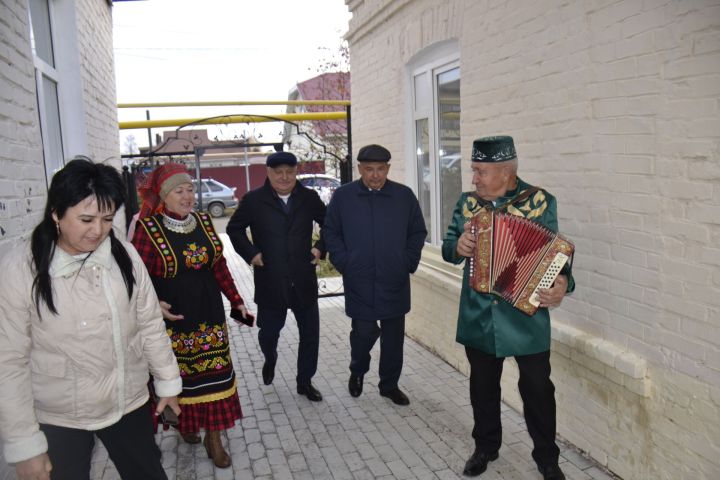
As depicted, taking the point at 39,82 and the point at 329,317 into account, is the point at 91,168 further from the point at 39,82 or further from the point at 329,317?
the point at 329,317

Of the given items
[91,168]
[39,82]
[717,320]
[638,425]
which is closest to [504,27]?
[717,320]

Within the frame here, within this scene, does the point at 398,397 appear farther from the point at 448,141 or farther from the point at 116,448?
the point at 116,448

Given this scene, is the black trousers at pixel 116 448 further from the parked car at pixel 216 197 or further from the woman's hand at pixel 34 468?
the parked car at pixel 216 197

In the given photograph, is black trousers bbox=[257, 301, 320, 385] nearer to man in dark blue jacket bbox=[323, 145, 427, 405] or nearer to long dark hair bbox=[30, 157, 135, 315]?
man in dark blue jacket bbox=[323, 145, 427, 405]

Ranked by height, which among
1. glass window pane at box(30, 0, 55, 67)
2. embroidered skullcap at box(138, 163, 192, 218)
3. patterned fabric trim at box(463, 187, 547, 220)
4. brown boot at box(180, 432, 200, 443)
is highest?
glass window pane at box(30, 0, 55, 67)

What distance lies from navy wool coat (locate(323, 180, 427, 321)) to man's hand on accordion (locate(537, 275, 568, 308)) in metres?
1.53

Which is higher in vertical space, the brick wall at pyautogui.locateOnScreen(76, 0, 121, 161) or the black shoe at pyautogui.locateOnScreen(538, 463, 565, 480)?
the brick wall at pyautogui.locateOnScreen(76, 0, 121, 161)

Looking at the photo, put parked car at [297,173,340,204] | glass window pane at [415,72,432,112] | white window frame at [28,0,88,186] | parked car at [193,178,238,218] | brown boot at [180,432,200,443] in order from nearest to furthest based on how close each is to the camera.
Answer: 1. brown boot at [180,432,200,443]
2. white window frame at [28,0,88,186]
3. glass window pane at [415,72,432,112]
4. parked car at [297,173,340,204]
5. parked car at [193,178,238,218]

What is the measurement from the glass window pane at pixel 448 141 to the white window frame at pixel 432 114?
38 millimetres

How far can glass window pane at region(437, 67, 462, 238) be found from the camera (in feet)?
17.0

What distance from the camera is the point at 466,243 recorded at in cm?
316

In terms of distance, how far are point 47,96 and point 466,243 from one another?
3467 mm

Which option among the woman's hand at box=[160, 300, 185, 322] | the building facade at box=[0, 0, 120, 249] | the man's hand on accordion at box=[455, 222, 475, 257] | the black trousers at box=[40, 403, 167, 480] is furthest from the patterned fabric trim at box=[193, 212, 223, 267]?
the man's hand on accordion at box=[455, 222, 475, 257]

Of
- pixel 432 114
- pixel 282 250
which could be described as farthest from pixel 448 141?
A: pixel 282 250
